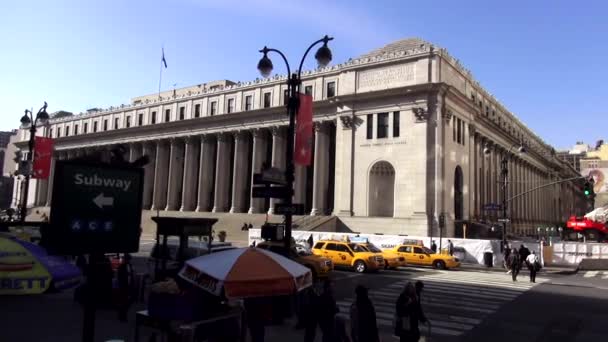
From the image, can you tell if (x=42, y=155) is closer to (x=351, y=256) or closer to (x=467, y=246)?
(x=351, y=256)

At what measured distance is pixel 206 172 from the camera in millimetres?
64938

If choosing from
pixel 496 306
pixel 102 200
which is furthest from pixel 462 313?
pixel 102 200

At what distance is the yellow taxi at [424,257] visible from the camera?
29.3 m

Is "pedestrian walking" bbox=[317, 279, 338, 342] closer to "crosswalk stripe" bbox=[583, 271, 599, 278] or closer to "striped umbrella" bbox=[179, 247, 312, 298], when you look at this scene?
"striped umbrella" bbox=[179, 247, 312, 298]

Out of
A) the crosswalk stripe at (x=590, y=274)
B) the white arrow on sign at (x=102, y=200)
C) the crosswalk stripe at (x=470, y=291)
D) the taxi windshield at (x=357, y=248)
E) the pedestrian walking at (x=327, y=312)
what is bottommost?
the crosswalk stripe at (x=590, y=274)

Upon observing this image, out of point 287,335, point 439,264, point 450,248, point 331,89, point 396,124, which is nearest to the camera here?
point 287,335

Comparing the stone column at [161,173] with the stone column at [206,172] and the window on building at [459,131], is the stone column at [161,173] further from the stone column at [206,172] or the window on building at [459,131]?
the window on building at [459,131]

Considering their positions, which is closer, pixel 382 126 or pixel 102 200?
pixel 102 200

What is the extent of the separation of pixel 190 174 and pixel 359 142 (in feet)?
91.8

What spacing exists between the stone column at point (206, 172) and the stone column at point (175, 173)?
5335 millimetres

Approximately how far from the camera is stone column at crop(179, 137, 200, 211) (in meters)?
66.1

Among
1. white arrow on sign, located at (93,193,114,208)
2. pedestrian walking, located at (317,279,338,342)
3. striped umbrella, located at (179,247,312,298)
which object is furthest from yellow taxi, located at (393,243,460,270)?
white arrow on sign, located at (93,193,114,208)

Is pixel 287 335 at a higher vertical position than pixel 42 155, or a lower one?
lower

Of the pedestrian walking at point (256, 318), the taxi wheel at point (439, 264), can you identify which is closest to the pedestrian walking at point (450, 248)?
the taxi wheel at point (439, 264)
